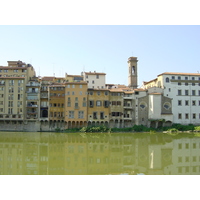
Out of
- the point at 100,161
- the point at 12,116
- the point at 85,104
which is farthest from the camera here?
the point at 85,104

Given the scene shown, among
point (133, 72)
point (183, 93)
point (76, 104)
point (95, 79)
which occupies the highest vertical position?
point (133, 72)

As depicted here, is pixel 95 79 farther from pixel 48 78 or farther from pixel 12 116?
pixel 12 116

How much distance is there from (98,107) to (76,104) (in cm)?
435

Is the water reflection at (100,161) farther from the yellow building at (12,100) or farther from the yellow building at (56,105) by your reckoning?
the yellow building at (12,100)

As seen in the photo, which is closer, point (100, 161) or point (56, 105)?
point (100, 161)

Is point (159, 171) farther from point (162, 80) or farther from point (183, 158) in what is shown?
point (162, 80)

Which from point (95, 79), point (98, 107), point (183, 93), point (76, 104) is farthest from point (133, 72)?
point (76, 104)

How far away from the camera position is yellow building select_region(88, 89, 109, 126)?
149 ft

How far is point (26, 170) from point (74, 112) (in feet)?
94.4

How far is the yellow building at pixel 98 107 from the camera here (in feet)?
149

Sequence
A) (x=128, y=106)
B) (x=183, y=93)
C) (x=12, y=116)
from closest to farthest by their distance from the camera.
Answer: (x=12, y=116) < (x=128, y=106) < (x=183, y=93)

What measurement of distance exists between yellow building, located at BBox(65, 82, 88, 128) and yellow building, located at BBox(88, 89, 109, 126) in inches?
41.2

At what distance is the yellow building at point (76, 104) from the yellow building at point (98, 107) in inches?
41.2

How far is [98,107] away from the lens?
46062 millimetres
